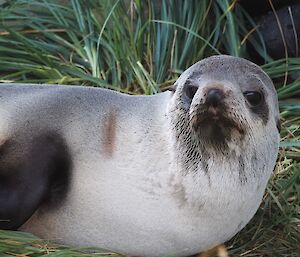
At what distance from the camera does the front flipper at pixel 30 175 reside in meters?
3.47

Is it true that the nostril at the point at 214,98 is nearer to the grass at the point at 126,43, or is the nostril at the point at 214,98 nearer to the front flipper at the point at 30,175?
the front flipper at the point at 30,175

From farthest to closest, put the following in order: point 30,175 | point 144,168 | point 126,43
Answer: point 126,43 → point 144,168 → point 30,175

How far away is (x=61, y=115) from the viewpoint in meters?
3.70

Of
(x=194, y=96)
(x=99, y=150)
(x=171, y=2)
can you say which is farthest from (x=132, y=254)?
(x=171, y=2)

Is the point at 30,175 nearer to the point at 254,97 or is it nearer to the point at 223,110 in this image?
the point at 223,110

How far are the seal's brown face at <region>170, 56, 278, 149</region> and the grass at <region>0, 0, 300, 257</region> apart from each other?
66.4 inches

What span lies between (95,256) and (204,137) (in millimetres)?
683

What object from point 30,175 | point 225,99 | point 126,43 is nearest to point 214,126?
point 225,99

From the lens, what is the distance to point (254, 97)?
349 cm

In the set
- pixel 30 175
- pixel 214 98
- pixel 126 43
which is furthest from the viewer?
A: pixel 126 43

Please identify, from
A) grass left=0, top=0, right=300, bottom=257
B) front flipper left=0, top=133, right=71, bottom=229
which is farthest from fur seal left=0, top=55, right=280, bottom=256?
grass left=0, top=0, right=300, bottom=257

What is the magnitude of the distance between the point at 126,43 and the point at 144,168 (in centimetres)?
255

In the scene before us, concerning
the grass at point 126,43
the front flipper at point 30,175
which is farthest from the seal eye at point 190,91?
the grass at point 126,43

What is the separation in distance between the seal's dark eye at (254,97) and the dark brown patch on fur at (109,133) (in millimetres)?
617
